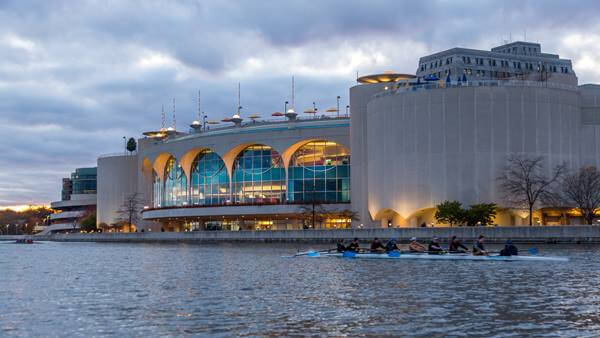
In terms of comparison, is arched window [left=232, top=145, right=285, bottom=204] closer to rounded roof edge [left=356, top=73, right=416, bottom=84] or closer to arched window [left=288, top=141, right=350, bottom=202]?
arched window [left=288, top=141, right=350, bottom=202]

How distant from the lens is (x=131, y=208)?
6102 inches

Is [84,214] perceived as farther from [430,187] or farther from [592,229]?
[592,229]

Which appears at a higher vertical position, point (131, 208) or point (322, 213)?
point (131, 208)

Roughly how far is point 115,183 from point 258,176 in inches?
2006

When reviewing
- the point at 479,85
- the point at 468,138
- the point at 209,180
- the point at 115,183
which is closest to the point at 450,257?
the point at 468,138

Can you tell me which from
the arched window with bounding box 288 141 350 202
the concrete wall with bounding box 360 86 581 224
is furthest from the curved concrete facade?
the arched window with bounding box 288 141 350 202

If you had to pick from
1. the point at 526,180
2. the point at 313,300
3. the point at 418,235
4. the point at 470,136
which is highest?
the point at 470,136

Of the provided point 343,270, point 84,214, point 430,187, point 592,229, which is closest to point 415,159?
point 430,187

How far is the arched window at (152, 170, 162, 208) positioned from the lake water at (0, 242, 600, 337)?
4075 inches

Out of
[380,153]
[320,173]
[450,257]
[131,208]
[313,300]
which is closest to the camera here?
[313,300]

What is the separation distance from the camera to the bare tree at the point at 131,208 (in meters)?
157

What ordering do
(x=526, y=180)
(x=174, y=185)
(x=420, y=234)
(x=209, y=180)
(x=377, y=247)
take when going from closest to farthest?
1. (x=377, y=247)
2. (x=420, y=234)
3. (x=526, y=180)
4. (x=209, y=180)
5. (x=174, y=185)

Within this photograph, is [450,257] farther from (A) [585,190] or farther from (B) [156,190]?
(B) [156,190]

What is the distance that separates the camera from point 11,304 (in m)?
33.0
